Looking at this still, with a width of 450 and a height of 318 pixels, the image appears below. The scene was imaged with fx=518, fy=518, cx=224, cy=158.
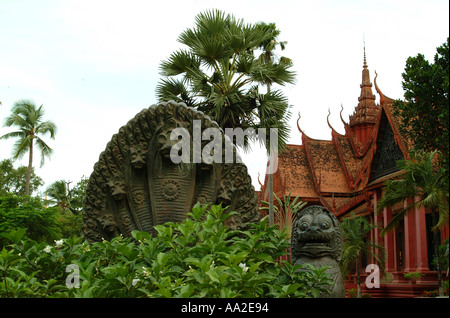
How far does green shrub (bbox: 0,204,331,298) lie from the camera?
2.97 m

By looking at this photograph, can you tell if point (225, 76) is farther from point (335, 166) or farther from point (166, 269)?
point (335, 166)

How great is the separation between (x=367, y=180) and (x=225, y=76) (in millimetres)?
11883

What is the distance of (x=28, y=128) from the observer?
92.3ft

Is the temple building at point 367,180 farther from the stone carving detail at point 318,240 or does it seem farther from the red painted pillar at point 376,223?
the stone carving detail at point 318,240

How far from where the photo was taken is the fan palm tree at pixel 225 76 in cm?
1287

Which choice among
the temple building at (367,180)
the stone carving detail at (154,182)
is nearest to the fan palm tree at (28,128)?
the temple building at (367,180)

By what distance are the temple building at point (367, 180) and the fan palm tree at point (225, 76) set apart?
26.2 ft

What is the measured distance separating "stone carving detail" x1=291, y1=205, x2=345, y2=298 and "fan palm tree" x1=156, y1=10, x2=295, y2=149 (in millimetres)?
8105

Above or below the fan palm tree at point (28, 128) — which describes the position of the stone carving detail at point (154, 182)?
below

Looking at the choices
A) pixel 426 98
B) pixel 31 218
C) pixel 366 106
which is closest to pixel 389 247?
pixel 366 106

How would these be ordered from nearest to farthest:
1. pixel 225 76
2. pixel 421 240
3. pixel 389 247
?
pixel 225 76 < pixel 421 240 < pixel 389 247
